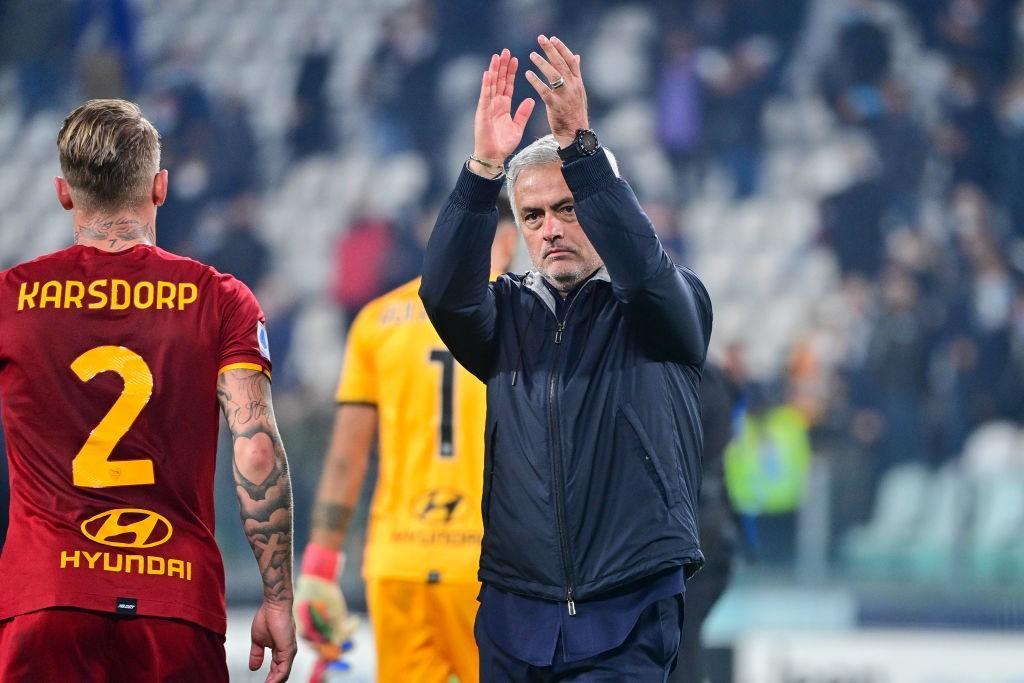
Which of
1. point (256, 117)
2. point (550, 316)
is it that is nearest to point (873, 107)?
point (256, 117)

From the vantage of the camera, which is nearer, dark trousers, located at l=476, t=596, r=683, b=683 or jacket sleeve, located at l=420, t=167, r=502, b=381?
dark trousers, located at l=476, t=596, r=683, b=683

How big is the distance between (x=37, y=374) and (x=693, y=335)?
142 cm

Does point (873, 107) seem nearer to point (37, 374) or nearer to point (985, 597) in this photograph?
point (985, 597)

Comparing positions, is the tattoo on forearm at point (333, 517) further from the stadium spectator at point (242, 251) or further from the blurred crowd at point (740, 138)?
the stadium spectator at point (242, 251)

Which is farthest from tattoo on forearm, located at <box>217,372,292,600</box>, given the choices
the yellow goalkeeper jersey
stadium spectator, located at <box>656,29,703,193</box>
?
stadium spectator, located at <box>656,29,703,193</box>

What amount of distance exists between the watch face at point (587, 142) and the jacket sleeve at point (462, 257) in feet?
0.74

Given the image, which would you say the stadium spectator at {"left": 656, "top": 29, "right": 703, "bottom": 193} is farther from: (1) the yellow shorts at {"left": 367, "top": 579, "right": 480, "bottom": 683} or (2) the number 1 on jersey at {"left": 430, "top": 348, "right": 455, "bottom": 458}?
(1) the yellow shorts at {"left": 367, "top": 579, "right": 480, "bottom": 683}

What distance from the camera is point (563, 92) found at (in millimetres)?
3045

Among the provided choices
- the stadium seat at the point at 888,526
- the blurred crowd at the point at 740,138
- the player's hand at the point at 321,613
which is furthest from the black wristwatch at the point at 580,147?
the blurred crowd at the point at 740,138

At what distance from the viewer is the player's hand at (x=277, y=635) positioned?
10.0ft

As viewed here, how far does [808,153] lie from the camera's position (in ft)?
36.1

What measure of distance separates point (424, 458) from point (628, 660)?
1.56m

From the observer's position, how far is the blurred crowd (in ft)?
31.3

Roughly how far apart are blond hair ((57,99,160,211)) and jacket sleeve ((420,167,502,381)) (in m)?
0.65
